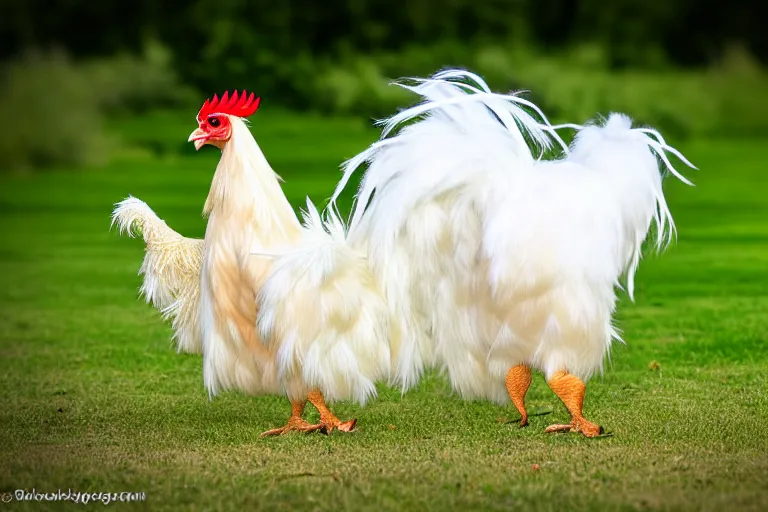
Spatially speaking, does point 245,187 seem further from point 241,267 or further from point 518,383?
point 518,383

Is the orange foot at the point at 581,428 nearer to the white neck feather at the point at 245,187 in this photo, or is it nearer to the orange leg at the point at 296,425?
the orange leg at the point at 296,425

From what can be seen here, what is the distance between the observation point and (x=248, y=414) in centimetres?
712

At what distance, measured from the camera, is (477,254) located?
20.5ft

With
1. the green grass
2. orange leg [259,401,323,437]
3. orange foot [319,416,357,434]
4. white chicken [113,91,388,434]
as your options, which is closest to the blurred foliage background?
the green grass

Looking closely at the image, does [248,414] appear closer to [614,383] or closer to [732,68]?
[614,383]

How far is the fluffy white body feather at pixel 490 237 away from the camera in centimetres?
608

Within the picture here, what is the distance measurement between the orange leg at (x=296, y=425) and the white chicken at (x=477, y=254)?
0.34 meters

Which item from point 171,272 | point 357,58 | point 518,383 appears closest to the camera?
point 518,383

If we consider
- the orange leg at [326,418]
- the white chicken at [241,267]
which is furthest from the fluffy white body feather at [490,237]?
the orange leg at [326,418]

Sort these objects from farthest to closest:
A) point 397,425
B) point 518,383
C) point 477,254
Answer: point 397,425 < point 518,383 < point 477,254

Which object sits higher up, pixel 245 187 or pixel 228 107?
pixel 228 107

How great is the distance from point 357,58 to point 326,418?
25.6 meters

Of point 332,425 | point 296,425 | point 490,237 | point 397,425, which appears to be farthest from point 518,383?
point 296,425

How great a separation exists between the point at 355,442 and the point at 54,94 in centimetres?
1962
